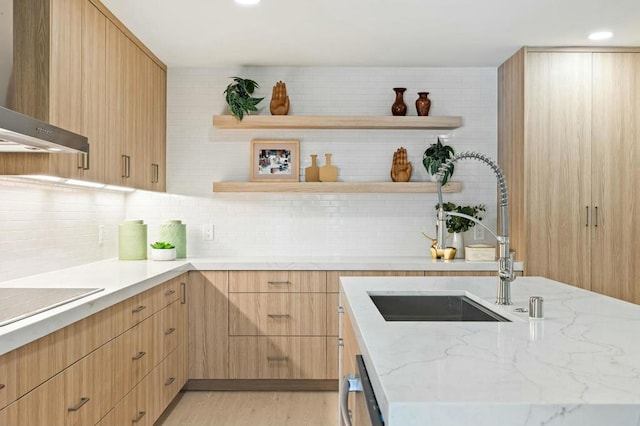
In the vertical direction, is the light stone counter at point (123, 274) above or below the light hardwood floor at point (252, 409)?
above

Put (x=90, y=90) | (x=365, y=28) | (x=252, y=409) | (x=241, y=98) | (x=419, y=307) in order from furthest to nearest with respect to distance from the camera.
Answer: (x=241, y=98)
(x=252, y=409)
(x=365, y=28)
(x=90, y=90)
(x=419, y=307)

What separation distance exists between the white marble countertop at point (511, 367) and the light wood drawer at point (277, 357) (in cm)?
206

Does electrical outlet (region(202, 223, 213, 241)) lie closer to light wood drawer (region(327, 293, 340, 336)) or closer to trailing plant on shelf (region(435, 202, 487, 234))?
light wood drawer (region(327, 293, 340, 336))

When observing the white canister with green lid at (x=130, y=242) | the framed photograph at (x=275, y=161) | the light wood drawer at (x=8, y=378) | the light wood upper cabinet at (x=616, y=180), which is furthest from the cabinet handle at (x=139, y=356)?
the light wood upper cabinet at (x=616, y=180)

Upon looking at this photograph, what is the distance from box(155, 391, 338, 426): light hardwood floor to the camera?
327cm

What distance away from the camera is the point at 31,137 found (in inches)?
77.5

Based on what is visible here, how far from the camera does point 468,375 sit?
106 centimetres

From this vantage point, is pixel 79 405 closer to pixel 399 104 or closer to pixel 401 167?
pixel 401 167

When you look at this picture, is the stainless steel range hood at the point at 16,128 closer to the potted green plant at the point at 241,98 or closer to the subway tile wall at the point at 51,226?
the subway tile wall at the point at 51,226

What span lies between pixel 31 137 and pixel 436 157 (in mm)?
2969

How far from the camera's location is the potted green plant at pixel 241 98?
13.3ft

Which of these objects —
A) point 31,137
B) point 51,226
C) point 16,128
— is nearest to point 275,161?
point 51,226

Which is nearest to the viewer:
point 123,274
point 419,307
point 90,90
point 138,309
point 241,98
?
point 419,307

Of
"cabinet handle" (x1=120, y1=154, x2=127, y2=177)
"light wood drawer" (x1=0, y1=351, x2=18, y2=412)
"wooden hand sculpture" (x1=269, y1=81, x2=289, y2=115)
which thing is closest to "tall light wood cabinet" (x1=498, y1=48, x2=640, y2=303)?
"wooden hand sculpture" (x1=269, y1=81, x2=289, y2=115)
